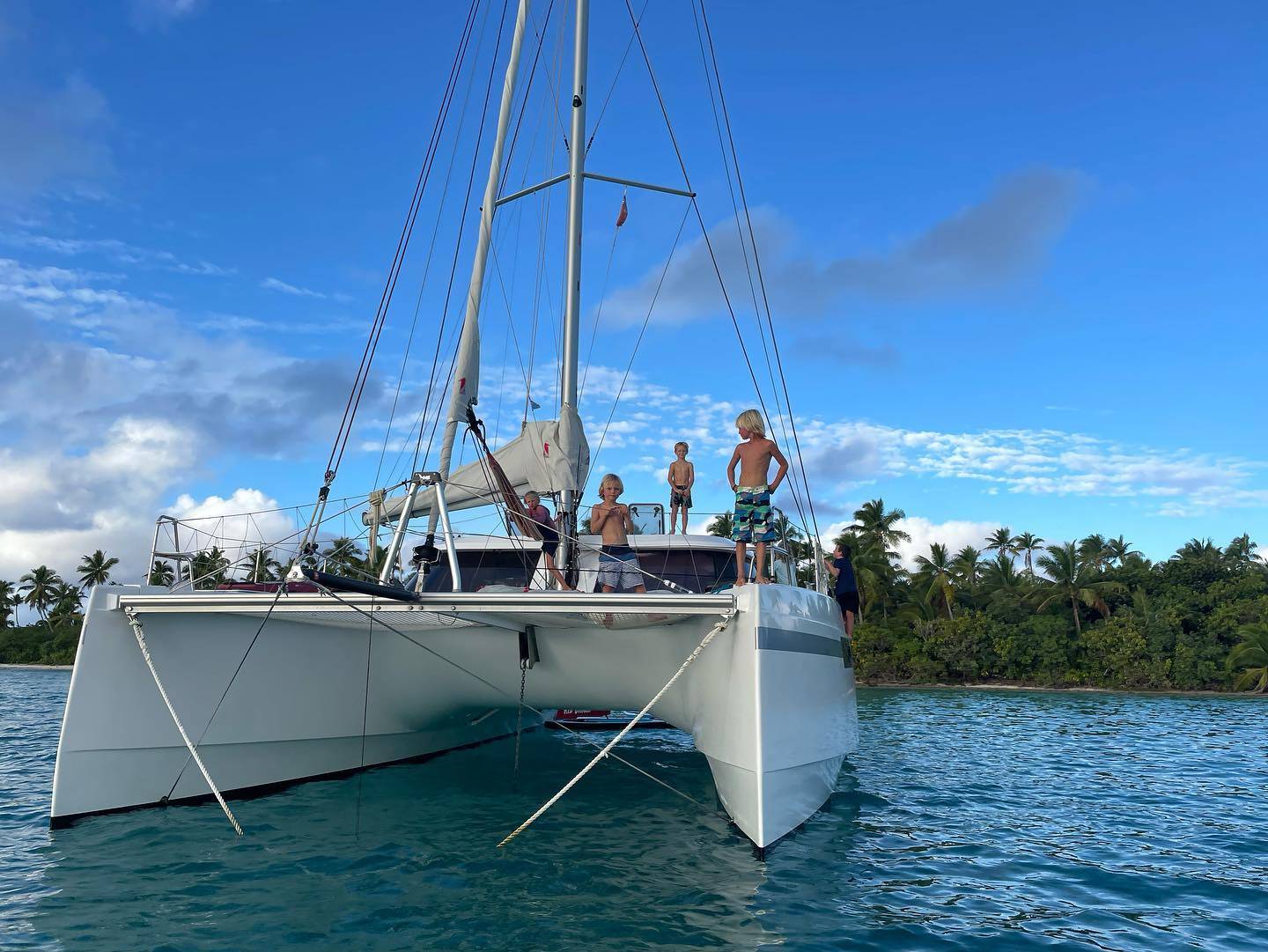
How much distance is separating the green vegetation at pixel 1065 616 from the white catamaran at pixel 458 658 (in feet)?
77.2

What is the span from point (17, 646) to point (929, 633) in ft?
162

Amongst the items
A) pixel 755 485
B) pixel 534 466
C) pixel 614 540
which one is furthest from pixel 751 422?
pixel 534 466

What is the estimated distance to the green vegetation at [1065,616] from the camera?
3139 cm

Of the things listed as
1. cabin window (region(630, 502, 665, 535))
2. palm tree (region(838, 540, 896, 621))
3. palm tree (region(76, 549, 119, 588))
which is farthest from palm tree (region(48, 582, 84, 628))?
cabin window (region(630, 502, 665, 535))

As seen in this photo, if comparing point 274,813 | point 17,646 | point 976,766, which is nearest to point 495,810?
point 274,813

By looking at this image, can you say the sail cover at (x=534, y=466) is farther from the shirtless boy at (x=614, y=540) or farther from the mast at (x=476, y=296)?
the shirtless boy at (x=614, y=540)

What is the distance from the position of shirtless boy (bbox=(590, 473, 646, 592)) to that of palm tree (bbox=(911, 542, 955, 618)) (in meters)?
33.1

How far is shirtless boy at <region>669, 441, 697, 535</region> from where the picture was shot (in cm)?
866

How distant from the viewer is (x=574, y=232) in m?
8.92

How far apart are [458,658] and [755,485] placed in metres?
3.01

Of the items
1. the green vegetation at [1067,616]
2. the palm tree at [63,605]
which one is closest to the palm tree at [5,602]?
the palm tree at [63,605]

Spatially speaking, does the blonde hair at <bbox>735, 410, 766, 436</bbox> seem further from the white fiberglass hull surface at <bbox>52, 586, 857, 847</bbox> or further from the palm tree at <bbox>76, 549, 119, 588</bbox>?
the palm tree at <bbox>76, 549, 119, 588</bbox>

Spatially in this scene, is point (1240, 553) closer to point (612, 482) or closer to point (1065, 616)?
point (1065, 616)

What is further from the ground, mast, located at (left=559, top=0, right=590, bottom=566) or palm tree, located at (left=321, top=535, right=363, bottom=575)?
mast, located at (left=559, top=0, right=590, bottom=566)
